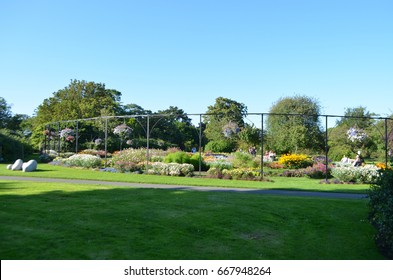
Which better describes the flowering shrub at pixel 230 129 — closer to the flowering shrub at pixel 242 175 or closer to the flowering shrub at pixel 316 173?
the flowering shrub at pixel 316 173

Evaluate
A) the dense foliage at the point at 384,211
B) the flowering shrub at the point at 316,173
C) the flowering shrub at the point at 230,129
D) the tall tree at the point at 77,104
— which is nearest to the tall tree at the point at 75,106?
the tall tree at the point at 77,104

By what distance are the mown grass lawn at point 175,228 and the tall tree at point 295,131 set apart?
27.3 metres

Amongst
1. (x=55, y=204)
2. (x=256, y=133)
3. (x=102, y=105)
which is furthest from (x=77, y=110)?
(x=55, y=204)

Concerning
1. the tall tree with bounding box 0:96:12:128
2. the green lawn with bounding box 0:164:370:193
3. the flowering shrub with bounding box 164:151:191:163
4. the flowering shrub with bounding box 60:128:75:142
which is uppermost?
the tall tree with bounding box 0:96:12:128

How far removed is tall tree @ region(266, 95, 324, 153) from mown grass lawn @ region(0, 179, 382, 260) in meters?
27.3

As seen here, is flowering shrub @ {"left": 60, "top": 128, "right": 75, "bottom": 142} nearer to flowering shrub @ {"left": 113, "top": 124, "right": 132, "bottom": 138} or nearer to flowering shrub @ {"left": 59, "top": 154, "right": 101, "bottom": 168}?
flowering shrub @ {"left": 113, "top": 124, "right": 132, "bottom": 138}

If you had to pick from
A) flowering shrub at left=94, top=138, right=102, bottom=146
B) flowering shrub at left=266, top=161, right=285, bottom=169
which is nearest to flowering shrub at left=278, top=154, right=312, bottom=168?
flowering shrub at left=266, top=161, right=285, bottom=169

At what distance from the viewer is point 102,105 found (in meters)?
51.0

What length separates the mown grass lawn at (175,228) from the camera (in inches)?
201

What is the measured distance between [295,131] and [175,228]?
31.4 meters

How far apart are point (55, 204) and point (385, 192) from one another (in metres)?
6.52

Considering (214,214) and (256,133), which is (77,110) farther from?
(214,214)

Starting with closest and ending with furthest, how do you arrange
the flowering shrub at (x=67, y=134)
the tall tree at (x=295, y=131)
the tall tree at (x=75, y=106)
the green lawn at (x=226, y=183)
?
the green lawn at (x=226, y=183), the flowering shrub at (x=67, y=134), the tall tree at (x=295, y=131), the tall tree at (x=75, y=106)

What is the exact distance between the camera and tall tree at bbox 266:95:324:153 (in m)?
36.2
